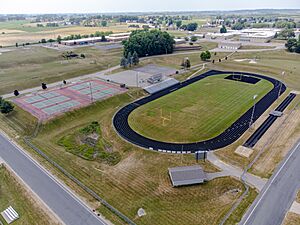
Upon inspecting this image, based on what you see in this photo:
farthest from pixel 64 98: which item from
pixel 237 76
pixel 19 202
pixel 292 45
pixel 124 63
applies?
pixel 292 45

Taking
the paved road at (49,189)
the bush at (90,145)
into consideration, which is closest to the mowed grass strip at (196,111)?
the bush at (90,145)

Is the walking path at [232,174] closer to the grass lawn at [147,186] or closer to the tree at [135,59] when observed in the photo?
the grass lawn at [147,186]

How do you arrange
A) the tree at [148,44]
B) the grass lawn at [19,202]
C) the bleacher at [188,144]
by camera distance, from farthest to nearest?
the tree at [148,44]
the bleacher at [188,144]
the grass lawn at [19,202]

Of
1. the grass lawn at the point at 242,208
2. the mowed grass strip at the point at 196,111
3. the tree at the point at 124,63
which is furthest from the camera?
the tree at the point at 124,63

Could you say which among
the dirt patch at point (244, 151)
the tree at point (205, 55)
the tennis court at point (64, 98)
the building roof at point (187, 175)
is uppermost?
the tree at point (205, 55)

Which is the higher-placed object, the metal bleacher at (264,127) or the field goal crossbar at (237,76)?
the field goal crossbar at (237,76)

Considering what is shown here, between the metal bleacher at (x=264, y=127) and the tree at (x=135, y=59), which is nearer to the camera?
the metal bleacher at (x=264, y=127)

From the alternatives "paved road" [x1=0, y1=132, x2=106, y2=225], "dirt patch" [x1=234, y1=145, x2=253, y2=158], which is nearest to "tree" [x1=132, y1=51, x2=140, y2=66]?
"paved road" [x1=0, y1=132, x2=106, y2=225]

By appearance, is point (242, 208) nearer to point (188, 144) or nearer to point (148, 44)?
point (188, 144)
